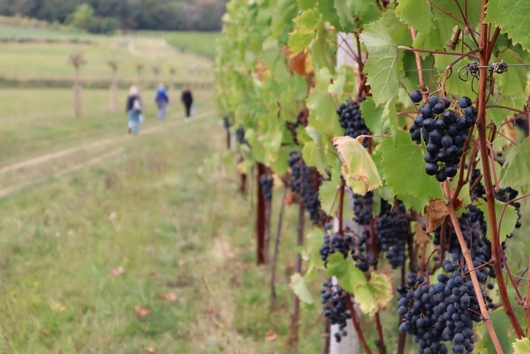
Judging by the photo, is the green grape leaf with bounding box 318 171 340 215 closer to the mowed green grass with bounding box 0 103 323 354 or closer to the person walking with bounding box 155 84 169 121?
the mowed green grass with bounding box 0 103 323 354

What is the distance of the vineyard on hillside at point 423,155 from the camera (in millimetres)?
1267

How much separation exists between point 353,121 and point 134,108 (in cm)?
1548

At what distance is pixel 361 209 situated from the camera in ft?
8.08

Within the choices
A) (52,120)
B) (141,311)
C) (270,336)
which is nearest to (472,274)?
(270,336)

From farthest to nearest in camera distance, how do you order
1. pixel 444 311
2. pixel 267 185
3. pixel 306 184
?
pixel 267 185
pixel 306 184
pixel 444 311

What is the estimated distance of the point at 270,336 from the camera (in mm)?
4121

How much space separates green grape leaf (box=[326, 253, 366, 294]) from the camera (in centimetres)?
232

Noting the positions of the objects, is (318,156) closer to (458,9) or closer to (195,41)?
(458,9)

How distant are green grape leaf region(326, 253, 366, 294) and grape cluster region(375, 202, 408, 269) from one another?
22 cm

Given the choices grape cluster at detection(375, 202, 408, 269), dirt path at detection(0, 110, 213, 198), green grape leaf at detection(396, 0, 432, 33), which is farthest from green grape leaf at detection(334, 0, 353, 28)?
dirt path at detection(0, 110, 213, 198)

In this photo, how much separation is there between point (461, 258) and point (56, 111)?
25151 millimetres

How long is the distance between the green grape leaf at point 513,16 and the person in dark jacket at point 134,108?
16.1m

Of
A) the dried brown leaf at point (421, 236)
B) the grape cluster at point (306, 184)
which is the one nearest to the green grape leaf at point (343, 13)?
the dried brown leaf at point (421, 236)

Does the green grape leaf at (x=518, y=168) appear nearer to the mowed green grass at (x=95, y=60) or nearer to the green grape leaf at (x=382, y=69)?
the green grape leaf at (x=382, y=69)
